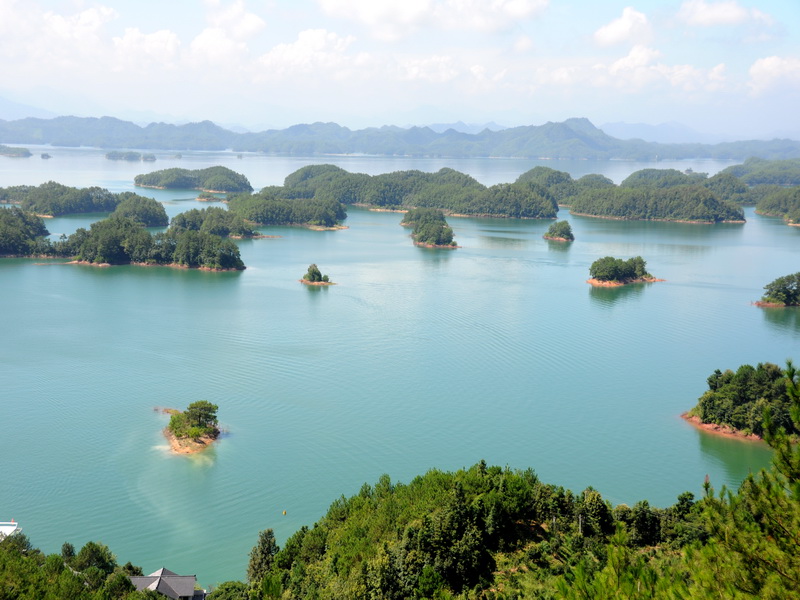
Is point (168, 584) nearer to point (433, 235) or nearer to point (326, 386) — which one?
point (326, 386)

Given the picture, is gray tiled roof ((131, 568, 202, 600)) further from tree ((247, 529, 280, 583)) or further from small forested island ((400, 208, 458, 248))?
small forested island ((400, 208, 458, 248))

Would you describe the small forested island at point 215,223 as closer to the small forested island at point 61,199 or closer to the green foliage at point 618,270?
the small forested island at point 61,199

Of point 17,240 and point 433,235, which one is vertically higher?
point 433,235

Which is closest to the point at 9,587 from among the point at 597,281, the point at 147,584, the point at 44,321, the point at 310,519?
the point at 147,584

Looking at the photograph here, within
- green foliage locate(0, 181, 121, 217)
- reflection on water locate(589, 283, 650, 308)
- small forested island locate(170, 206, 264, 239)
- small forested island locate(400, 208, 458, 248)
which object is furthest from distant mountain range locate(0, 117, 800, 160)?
reflection on water locate(589, 283, 650, 308)

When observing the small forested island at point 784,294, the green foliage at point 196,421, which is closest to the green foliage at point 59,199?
the green foliage at point 196,421

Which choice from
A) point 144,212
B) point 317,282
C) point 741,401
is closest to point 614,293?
point 317,282
